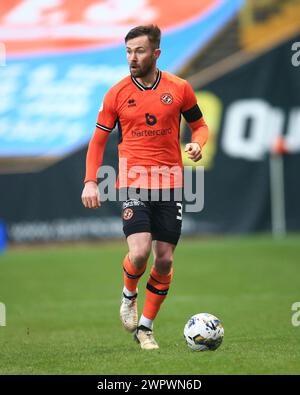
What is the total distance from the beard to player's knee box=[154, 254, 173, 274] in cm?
152

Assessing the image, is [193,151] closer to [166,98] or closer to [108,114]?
[166,98]

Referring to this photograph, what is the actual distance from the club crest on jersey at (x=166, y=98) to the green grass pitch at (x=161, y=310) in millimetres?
2052

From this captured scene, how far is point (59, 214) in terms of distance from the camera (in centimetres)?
1728

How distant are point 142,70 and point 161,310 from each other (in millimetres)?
4381

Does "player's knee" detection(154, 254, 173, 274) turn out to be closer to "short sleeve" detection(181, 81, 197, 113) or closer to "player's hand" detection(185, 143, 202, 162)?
"player's hand" detection(185, 143, 202, 162)

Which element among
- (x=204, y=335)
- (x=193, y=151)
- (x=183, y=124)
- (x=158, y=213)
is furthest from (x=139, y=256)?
(x=183, y=124)

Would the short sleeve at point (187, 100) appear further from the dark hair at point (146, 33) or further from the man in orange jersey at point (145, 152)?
the dark hair at point (146, 33)

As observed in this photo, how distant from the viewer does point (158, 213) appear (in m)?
7.14

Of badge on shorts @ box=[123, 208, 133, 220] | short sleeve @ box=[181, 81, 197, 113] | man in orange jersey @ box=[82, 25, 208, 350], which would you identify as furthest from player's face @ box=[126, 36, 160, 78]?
badge on shorts @ box=[123, 208, 133, 220]

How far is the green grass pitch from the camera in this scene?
620 centimetres

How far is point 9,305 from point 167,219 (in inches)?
187

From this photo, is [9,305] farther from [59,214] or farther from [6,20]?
[6,20]

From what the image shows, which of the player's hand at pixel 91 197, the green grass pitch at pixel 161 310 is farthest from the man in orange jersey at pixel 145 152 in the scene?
the green grass pitch at pixel 161 310
